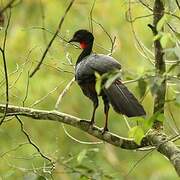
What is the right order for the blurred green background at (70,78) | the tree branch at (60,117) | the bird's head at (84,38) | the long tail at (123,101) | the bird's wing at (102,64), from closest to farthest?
the long tail at (123,101) < the tree branch at (60,117) < the bird's wing at (102,64) < the bird's head at (84,38) < the blurred green background at (70,78)

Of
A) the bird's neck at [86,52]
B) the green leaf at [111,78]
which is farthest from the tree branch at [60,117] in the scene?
the green leaf at [111,78]

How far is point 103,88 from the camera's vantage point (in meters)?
4.14

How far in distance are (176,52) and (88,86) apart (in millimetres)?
2046

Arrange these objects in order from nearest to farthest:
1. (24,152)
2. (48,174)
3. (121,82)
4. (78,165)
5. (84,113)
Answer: (78,165) → (48,174) → (121,82) → (24,152) → (84,113)

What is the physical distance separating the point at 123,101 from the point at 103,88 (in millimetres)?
198

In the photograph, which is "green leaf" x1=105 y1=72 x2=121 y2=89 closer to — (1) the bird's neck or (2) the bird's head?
(1) the bird's neck

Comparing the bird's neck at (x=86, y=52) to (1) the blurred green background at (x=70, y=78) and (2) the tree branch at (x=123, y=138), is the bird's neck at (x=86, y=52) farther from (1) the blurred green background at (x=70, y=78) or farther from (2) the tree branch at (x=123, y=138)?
(1) the blurred green background at (x=70, y=78)

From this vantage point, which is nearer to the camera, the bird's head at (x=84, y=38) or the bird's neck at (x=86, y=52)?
the bird's neck at (x=86, y=52)

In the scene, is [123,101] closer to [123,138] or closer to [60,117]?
[123,138]

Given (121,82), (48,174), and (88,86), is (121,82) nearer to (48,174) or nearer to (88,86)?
(88,86)

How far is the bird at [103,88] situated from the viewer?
389cm

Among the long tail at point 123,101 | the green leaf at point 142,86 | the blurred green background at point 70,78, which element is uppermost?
the green leaf at point 142,86

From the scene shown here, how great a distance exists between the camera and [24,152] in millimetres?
8984

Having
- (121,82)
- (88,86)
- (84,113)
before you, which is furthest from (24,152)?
(121,82)
